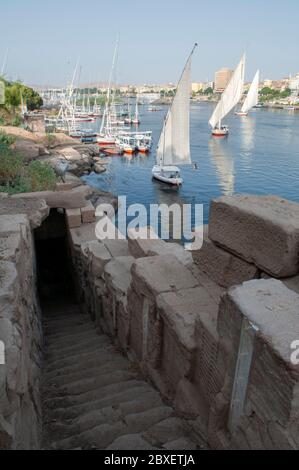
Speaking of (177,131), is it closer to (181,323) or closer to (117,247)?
(117,247)

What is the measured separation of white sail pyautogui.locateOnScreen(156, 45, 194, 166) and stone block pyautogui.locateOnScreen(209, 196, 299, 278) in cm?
2542

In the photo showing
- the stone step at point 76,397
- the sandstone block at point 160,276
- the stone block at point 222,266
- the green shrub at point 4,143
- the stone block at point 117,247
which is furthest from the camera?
the green shrub at point 4,143

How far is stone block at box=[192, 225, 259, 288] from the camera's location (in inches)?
160

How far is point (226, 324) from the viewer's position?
3.02m

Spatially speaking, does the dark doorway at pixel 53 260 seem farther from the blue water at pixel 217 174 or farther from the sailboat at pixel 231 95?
the sailboat at pixel 231 95

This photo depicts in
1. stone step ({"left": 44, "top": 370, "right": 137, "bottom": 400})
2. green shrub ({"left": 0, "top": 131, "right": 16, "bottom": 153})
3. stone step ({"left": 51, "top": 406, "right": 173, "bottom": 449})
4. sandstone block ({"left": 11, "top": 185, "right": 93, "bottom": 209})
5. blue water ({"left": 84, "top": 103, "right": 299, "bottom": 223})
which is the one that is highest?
green shrub ({"left": 0, "top": 131, "right": 16, "bottom": 153})

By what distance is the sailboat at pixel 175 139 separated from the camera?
2833cm

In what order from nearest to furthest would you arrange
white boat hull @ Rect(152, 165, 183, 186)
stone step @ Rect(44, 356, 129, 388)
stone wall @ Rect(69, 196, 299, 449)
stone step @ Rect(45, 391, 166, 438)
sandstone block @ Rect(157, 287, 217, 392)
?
1. stone wall @ Rect(69, 196, 299, 449)
2. sandstone block @ Rect(157, 287, 217, 392)
3. stone step @ Rect(45, 391, 166, 438)
4. stone step @ Rect(44, 356, 129, 388)
5. white boat hull @ Rect(152, 165, 183, 186)

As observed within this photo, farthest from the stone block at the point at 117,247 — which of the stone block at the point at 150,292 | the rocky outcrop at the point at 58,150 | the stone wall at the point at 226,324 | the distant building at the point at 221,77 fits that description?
the distant building at the point at 221,77

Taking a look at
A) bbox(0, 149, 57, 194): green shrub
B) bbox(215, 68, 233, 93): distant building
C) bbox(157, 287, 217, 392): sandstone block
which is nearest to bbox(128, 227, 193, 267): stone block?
bbox(157, 287, 217, 392): sandstone block

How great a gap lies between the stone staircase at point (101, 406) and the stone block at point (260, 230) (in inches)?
71.0

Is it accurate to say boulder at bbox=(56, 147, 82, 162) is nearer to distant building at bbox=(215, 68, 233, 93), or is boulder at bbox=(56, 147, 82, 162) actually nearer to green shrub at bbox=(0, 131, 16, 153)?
green shrub at bbox=(0, 131, 16, 153)

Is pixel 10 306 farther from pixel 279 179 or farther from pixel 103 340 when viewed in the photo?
pixel 279 179
